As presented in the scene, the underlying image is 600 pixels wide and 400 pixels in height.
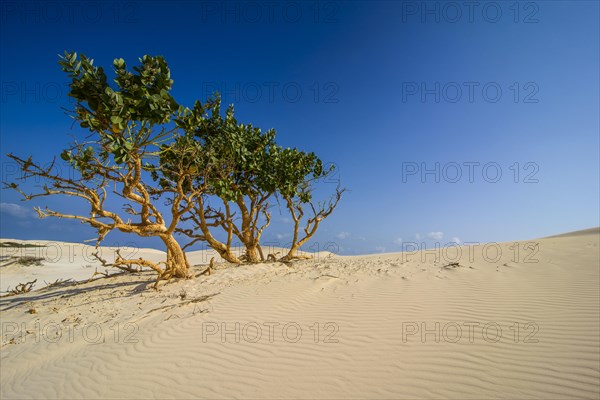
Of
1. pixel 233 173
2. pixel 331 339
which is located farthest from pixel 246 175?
pixel 331 339

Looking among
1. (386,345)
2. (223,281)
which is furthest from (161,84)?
(386,345)

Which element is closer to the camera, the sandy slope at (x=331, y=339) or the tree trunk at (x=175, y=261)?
the sandy slope at (x=331, y=339)

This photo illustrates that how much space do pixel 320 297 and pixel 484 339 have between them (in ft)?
10.5

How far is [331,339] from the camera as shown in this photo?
420 cm

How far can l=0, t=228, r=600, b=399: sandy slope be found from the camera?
10.4 feet

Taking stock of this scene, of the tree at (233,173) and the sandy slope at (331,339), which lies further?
the tree at (233,173)

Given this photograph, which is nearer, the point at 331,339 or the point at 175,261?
the point at 331,339

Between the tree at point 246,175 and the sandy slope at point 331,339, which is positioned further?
the tree at point 246,175

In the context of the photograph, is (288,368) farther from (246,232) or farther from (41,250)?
(41,250)

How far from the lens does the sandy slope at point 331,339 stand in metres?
3.18

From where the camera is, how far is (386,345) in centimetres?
390

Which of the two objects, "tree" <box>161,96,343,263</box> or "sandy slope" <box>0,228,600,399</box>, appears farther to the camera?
"tree" <box>161,96,343,263</box>

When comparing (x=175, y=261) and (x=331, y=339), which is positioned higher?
(x=175, y=261)

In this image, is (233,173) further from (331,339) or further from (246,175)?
(331,339)
